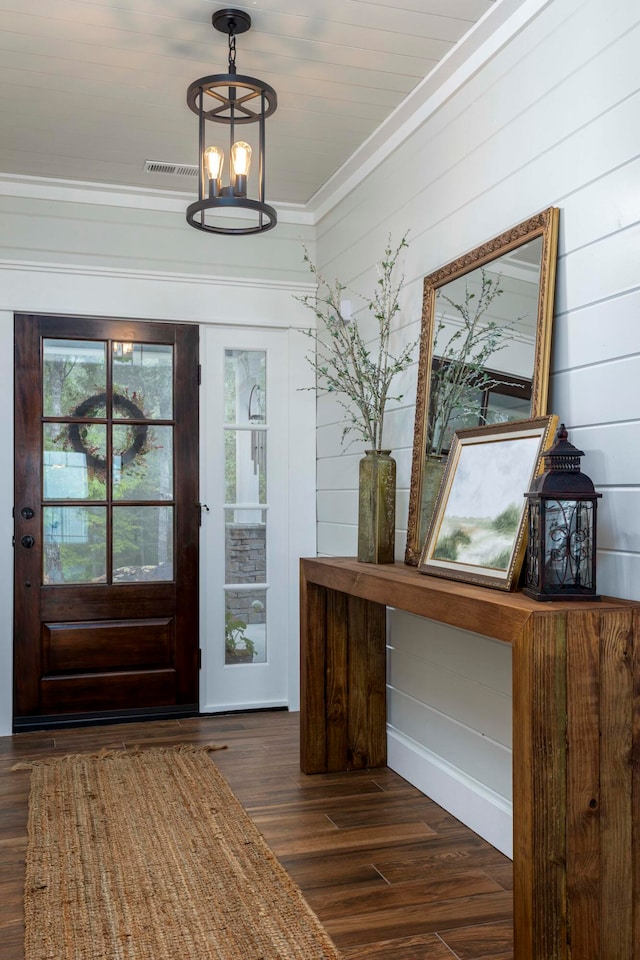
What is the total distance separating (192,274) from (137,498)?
1227 mm

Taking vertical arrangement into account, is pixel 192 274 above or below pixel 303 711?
above

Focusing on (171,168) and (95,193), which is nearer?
(171,168)

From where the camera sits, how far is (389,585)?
2682mm

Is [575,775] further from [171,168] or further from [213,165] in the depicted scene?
[171,168]

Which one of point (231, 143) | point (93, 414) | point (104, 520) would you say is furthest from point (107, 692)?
point (231, 143)

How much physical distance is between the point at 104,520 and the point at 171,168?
1777mm

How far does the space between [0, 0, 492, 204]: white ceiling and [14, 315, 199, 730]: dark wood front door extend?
3.15 ft

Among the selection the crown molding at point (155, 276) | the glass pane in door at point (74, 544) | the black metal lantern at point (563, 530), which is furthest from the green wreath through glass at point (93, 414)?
the black metal lantern at point (563, 530)

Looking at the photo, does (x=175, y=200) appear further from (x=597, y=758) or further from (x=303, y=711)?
(x=597, y=758)

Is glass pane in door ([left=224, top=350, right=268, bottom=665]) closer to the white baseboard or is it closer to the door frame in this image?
the door frame

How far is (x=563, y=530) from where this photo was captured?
2.06 metres

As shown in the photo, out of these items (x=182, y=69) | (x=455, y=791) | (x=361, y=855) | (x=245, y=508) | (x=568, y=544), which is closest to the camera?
(x=568, y=544)

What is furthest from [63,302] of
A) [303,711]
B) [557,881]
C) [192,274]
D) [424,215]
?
[557,881]

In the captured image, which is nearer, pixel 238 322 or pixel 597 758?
pixel 597 758
